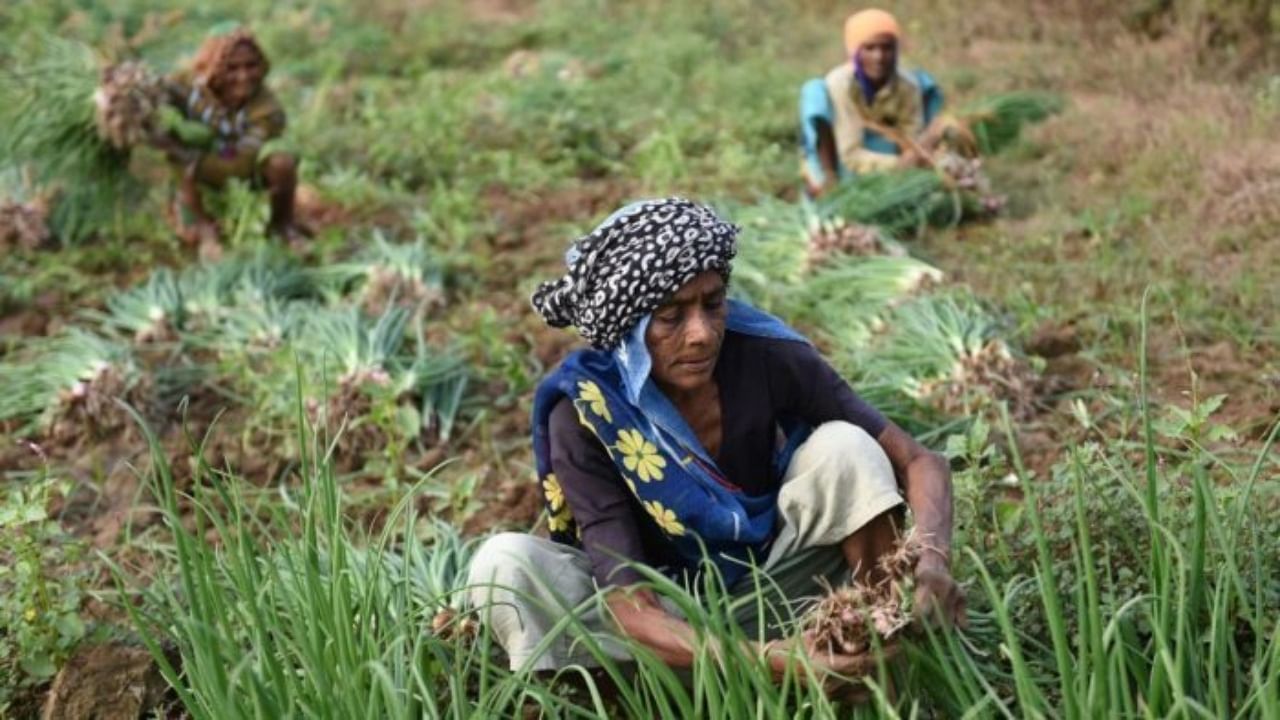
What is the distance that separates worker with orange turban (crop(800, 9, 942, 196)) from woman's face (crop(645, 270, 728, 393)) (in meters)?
3.52

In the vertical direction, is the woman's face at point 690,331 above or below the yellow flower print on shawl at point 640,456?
above

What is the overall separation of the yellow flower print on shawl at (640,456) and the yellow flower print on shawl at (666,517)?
46 mm

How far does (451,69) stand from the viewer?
9711 millimetres

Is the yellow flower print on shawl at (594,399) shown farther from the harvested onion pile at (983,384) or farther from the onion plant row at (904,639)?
the harvested onion pile at (983,384)

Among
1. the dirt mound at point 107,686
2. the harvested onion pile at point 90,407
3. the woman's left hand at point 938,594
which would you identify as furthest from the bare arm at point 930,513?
the harvested onion pile at point 90,407

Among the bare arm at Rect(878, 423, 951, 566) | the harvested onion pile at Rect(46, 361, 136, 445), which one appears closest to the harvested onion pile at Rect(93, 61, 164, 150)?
the harvested onion pile at Rect(46, 361, 136, 445)

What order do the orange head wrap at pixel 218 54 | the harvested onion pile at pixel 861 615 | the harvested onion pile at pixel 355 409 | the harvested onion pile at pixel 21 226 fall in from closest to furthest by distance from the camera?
the harvested onion pile at pixel 861 615 < the harvested onion pile at pixel 355 409 < the orange head wrap at pixel 218 54 < the harvested onion pile at pixel 21 226

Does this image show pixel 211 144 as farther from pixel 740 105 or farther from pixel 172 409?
pixel 740 105

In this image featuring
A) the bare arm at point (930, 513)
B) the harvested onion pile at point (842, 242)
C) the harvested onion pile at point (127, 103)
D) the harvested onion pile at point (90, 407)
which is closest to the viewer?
the bare arm at point (930, 513)

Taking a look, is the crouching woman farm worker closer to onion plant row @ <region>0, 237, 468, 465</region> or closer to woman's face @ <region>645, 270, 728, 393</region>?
woman's face @ <region>645, 270, 728, 393</region>

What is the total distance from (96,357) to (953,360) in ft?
8.28

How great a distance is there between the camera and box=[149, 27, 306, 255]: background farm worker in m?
6.12

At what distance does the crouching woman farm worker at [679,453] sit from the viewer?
2670 millimetres

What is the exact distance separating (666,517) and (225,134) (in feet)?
13.2
